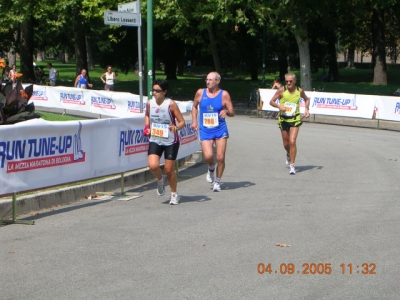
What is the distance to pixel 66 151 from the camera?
9.53 m

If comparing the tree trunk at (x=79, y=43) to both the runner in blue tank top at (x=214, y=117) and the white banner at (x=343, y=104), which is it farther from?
the runner in blue tank top at (x=214, y=117)

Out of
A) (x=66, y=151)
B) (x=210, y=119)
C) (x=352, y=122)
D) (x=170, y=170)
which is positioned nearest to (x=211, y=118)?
(x=210, y=119)

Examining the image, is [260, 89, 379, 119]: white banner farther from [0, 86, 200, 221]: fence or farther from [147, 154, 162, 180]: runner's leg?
[147, 154, 162, 180]: runner's leg

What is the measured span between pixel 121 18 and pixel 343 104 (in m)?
10.2

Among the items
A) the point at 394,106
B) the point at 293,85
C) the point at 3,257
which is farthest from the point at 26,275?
the point at 394,106

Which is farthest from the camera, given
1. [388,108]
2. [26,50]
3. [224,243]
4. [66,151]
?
[26,50]

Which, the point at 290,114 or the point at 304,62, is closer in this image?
the point at 290,114

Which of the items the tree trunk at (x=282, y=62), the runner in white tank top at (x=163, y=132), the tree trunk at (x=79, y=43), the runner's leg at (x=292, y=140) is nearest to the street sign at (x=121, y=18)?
the runner's leg at (x=292, y=140)

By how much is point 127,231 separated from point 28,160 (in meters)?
1.72

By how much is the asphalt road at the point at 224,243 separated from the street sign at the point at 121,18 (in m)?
5.07

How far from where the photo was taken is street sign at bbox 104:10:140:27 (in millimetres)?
15898

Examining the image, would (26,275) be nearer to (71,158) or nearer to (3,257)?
(3,257)

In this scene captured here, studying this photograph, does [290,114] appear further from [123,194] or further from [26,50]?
[26,50]

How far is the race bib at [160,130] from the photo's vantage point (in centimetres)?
972
